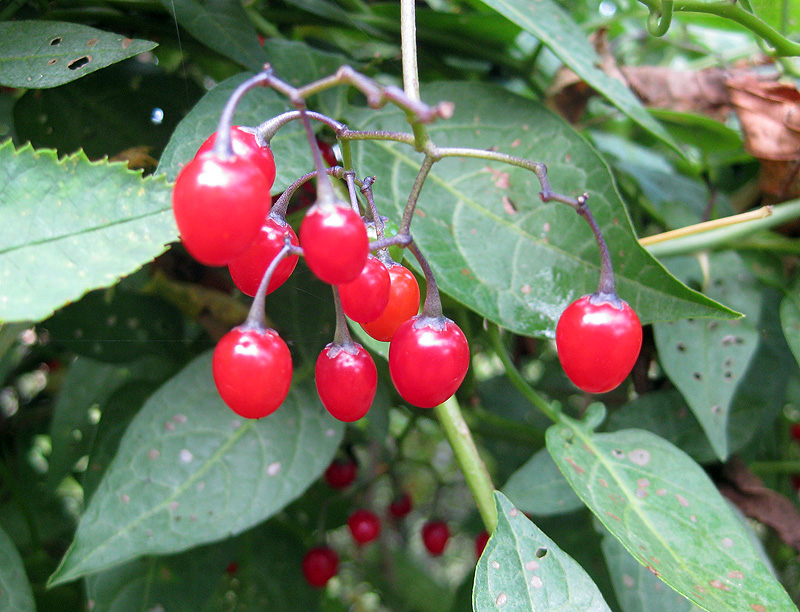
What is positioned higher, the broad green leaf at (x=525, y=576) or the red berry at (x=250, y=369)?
the red berry at (x=250, y=369)

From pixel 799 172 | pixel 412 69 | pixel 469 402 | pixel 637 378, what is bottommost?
pixel 469 402

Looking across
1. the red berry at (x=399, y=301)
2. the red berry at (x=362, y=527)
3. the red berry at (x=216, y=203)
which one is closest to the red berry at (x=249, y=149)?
the red berry at (x=216, y=203)

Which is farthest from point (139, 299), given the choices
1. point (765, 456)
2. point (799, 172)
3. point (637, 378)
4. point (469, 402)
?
point (765, 456)

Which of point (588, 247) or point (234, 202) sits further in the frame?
point (588, 247)

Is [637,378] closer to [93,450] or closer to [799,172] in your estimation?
[799,172]

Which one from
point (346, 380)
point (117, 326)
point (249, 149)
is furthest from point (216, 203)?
point (117, 326)

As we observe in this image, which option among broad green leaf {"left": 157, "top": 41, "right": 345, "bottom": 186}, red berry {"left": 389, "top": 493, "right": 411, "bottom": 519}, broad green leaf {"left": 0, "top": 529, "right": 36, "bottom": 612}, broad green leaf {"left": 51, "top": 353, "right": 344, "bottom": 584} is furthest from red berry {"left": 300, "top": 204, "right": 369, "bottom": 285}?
red berry {"left": 389, "top": 493, "right": 411, "bottom": 519}

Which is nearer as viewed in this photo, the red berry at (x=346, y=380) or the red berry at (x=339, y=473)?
the red berry at (x=346, y=380)

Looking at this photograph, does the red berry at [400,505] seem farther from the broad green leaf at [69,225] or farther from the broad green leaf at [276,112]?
the broad green leaf at [69,225]
